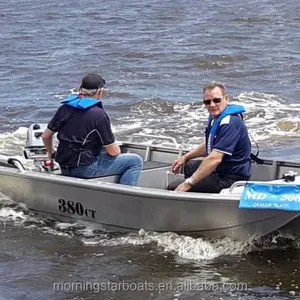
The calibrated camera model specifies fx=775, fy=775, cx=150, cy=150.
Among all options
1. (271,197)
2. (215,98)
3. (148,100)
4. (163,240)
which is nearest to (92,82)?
(215,98)

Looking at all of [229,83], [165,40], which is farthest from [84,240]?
[165,40]

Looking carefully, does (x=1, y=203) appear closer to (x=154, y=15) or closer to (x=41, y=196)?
(x=41, y=196)

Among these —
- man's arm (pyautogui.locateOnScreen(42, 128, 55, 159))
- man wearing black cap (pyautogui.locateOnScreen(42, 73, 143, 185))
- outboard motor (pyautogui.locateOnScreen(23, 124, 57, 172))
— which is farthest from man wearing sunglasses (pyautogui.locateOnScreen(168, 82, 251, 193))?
outboard motor (pyautogui.locateOnScreen(23, 124, 57, 172))

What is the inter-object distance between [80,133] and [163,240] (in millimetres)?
1237

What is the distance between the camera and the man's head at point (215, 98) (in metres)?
6.57

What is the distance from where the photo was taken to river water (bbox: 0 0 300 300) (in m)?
6.24

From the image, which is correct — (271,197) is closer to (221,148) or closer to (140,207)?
(221,148)

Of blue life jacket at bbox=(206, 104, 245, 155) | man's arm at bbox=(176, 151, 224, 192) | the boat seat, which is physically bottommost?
the boat seat

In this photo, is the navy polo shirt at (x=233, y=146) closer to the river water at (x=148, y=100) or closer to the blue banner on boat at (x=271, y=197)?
the blue banner on boat at (x=271, y=197)

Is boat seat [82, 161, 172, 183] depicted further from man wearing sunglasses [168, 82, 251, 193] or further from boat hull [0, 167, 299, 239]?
man wearing sunglasses [168, 82, 251, 193]

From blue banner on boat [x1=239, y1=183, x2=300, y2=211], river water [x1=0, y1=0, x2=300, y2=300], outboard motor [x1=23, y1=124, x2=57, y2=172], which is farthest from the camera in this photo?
outboard motor [x1=23, y1=124, x2=57, y2=172]

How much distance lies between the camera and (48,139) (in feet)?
24.3

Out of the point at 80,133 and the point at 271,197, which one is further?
the point at 80,133

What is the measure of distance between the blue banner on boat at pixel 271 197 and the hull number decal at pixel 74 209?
67.1 inches
